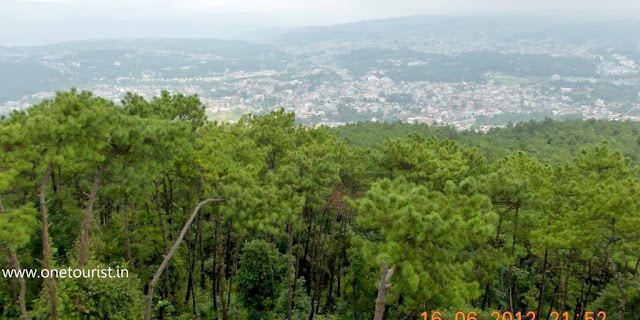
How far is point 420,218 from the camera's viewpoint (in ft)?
23.1

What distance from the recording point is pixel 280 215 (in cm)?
984

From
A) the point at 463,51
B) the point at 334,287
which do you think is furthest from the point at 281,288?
the point at 463,51

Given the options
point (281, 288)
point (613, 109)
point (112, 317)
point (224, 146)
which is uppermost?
point (224, 146)

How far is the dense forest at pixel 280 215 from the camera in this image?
7.49 metres

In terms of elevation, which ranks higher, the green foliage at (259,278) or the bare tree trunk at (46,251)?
the bare tree trunk at (46,251)

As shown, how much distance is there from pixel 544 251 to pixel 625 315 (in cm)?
308

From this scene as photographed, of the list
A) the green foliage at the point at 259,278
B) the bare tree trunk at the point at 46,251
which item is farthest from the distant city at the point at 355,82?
the bare tree trunk at the point at 46,251

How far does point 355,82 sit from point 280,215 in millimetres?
121913

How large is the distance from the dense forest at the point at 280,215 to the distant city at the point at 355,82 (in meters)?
53.4

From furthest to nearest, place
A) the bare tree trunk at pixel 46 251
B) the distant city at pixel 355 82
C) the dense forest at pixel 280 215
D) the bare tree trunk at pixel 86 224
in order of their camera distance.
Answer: the distant city at pixel 355 82
the bare tree trunk at pixel 86 224
the bare tree trunk at pixel 46 251
the dense forest at pixel 280 215

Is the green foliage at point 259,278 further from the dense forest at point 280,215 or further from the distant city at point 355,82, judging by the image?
the distant city at point 355,82

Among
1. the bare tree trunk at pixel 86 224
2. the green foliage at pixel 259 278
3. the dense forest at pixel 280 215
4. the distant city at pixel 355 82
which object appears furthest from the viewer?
the distant city at pixel 355 82

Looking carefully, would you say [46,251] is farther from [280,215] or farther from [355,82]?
[355,82]

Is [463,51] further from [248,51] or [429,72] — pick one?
[248,51]
